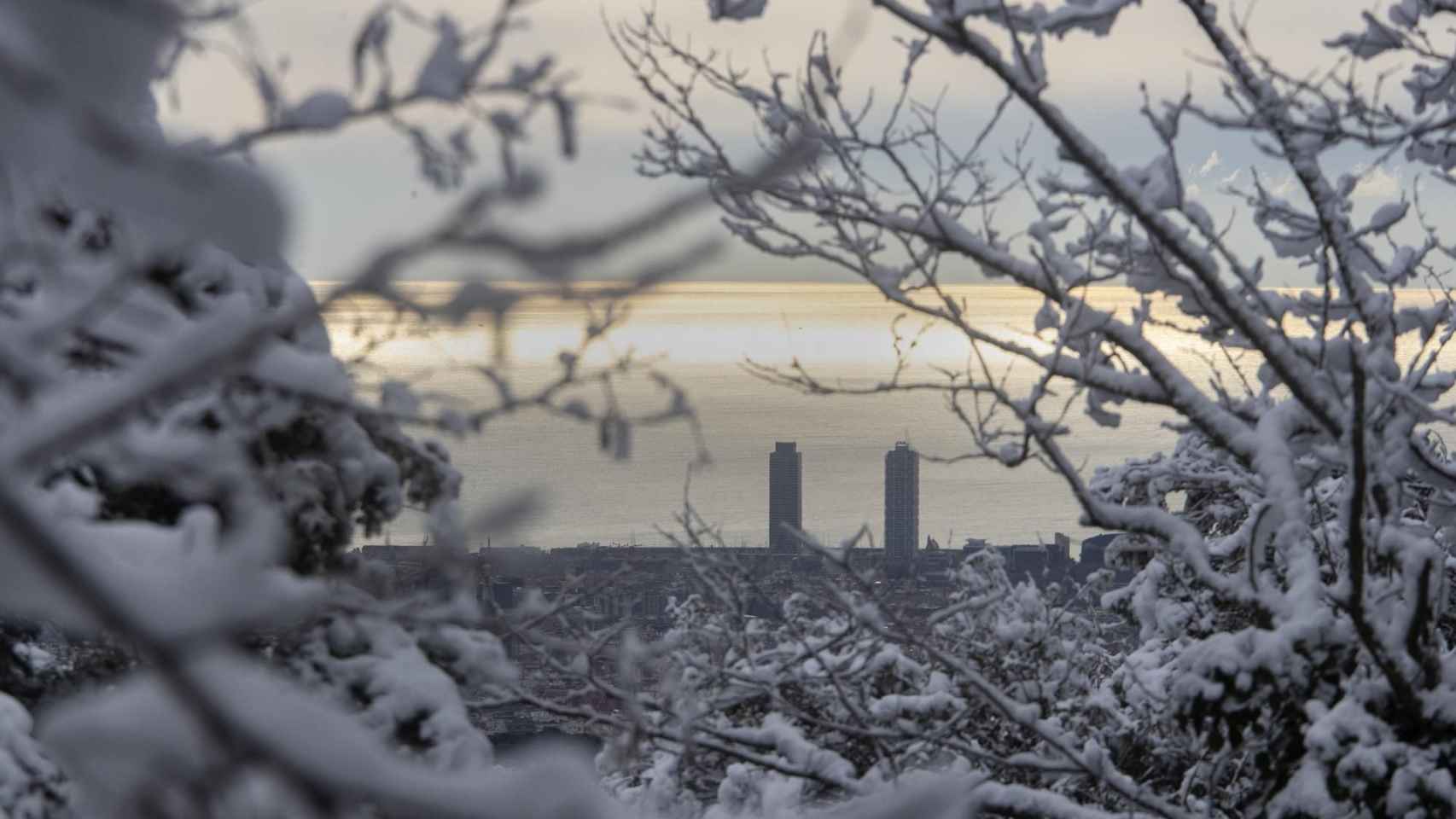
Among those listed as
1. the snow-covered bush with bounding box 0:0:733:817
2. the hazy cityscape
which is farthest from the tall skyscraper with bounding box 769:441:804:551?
the snow-covered bush with bounding box 0:0:733:817

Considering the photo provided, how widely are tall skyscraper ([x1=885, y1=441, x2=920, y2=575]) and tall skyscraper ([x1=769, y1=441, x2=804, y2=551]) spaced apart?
991 millimetres

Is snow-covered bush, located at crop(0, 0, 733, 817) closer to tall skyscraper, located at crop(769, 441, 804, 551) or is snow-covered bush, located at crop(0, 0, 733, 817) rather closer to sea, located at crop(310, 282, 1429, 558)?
sea, located at crop(310, 282, 1429, 558)

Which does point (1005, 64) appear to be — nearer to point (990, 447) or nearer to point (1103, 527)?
point (990, 447)

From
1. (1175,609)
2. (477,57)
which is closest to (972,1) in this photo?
(477,57)

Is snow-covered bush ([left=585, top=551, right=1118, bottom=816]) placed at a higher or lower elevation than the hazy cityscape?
lower

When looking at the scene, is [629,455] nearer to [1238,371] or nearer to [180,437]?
[180,437]

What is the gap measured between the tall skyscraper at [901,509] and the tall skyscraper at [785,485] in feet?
3.25

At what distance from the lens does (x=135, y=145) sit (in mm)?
778

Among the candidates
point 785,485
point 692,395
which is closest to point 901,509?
point 785,485

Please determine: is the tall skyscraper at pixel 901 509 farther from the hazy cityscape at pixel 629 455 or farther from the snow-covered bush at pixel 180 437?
the snow-covered bush at pixel 180 437

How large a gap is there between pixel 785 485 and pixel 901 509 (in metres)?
5.11

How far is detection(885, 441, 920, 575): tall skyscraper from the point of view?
12.3 meters

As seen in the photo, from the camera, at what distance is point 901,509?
1582 centimetres

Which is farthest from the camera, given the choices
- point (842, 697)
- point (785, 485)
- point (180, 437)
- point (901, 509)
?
point (901, 509)
